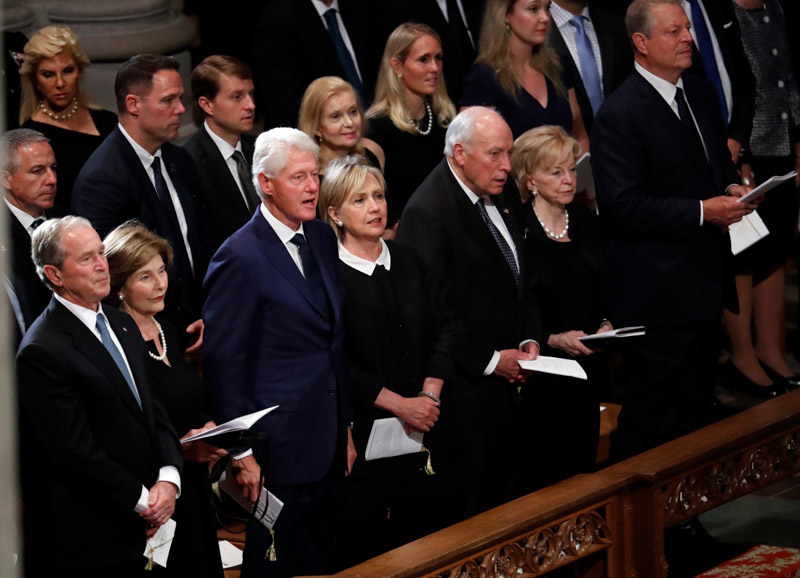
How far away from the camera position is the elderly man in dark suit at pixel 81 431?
10.4 feet

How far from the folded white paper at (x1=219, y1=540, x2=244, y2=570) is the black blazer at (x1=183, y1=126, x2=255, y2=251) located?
1169 mm

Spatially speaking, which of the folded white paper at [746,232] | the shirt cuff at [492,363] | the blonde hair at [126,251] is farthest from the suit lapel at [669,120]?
the blonde hair at [126,251]

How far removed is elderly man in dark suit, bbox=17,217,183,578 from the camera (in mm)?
3164

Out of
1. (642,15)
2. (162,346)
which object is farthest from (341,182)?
(642,15)

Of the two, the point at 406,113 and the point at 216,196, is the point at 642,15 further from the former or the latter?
the point at 216,196

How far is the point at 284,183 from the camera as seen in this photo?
3734 millimetres

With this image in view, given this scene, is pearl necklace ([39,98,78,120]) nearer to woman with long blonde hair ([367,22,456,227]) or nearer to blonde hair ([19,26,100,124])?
blonde hair ([19,26,100,124])

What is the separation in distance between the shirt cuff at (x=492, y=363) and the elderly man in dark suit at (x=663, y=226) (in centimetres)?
75

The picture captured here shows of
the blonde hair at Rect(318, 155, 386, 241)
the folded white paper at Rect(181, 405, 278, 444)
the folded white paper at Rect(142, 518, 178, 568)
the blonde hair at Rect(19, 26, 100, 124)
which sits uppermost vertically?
the blonde hair at Rect(19, 26, 100, 124)

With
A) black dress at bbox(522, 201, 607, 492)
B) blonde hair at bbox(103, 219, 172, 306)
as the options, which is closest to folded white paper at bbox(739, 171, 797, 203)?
black dress at bbox(522, 201, 607, 492)

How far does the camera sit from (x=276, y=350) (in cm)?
374

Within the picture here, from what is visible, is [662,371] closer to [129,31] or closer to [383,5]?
[383,5]

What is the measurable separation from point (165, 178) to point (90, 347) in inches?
49.1

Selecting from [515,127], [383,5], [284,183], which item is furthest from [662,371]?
[383,5]
